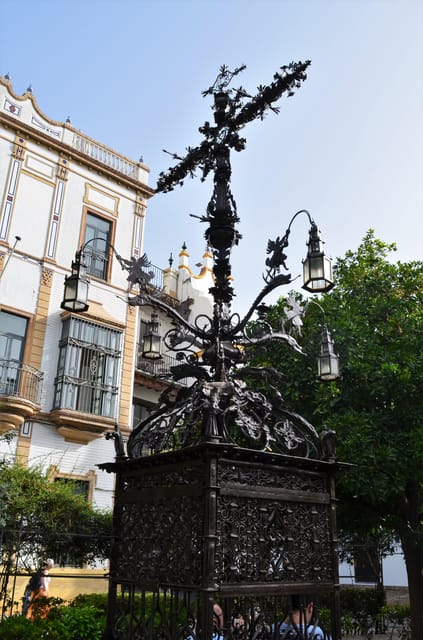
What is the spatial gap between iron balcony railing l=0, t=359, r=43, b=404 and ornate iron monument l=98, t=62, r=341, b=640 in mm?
11664

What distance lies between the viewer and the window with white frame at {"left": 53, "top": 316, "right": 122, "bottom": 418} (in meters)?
16.7

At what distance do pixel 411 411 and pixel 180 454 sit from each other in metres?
8.10

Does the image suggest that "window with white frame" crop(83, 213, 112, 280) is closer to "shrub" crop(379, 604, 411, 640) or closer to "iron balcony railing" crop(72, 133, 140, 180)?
"iron balcony railing" crop(72, 133, 140, 180)

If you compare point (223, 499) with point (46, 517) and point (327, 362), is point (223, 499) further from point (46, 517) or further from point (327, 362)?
point (46, 517)

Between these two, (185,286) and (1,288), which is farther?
(185,286)

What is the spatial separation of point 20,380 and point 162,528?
12.9 m

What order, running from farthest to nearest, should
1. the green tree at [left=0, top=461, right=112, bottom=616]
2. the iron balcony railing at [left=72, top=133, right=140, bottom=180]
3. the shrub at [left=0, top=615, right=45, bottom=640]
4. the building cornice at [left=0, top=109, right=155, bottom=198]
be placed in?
the iron balcony railing at [left=72, top=133, right=140, bottom=180] → the building cornice at [left=0, top=109, right=155, bottom=198] → the green tree at [left=0, top=461, right=112, bottom=616] → the shrub at [left=0, top=615, right=45, bottom=640]

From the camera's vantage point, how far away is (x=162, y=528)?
4.03 m

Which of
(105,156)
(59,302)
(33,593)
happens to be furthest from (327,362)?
(105,156)

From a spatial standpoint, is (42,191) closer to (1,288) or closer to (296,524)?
(1,288)

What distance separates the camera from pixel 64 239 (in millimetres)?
18234

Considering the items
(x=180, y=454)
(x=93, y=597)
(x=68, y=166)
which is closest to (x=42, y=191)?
(x=68, y=166)

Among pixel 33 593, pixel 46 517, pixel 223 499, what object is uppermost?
pixel 46 517

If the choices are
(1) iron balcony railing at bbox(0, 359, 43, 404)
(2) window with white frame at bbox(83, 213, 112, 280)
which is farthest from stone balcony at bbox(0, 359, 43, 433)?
(2) window with white frame at bbox(83, 213, 112, 280)
